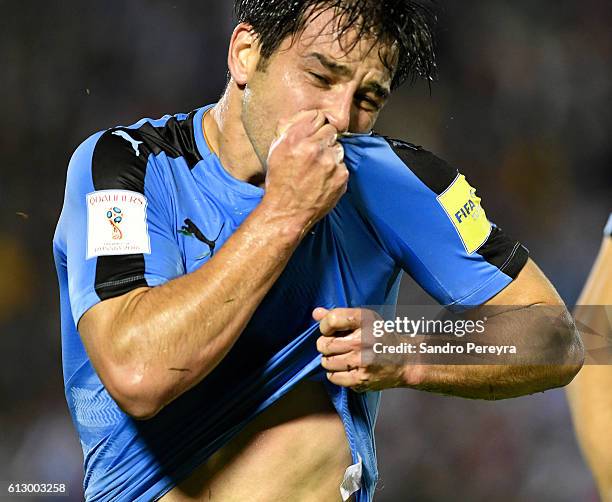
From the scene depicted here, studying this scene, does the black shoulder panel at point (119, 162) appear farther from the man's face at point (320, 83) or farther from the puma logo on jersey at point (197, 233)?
the man's face at point (320, 83)

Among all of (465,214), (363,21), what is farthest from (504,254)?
(363,21)

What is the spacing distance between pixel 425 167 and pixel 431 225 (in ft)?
0.45

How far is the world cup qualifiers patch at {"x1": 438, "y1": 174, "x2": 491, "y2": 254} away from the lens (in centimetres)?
234

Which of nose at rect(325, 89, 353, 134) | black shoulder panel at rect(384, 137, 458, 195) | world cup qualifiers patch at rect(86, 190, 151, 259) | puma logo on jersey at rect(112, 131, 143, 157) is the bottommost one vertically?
world cup qualifiers patch at rect(86, 190, 151, 259)

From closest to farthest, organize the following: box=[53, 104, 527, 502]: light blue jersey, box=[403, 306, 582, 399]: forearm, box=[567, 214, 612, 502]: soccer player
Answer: box=[567, 214, 612, 502]: soccer player
box=[53, 104, 527, 502]: light blue jersey
box=[403, 306, 582, 399]: forearm

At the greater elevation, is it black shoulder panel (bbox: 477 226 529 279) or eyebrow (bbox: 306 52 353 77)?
Answer: eyebrow (bbox: 306 52 353 77)

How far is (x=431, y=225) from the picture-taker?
2.33m

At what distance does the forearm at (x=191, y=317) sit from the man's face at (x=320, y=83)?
34 centimetres

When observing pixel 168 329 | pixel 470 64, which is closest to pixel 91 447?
pixel 168 329

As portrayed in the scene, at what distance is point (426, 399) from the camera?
4.69 m

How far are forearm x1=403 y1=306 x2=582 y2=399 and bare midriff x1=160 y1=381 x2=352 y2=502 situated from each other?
0.24 meters

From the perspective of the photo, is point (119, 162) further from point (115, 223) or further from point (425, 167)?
point (425, 167)

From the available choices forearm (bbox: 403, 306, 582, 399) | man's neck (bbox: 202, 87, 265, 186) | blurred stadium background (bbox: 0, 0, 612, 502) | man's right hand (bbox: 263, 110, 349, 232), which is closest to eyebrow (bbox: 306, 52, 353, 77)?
man's right hand (bbox: 263, 110, 349, 232)

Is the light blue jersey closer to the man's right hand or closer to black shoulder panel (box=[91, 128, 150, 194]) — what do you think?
black shoulder panel (box=[91, 128, 150, 194])
